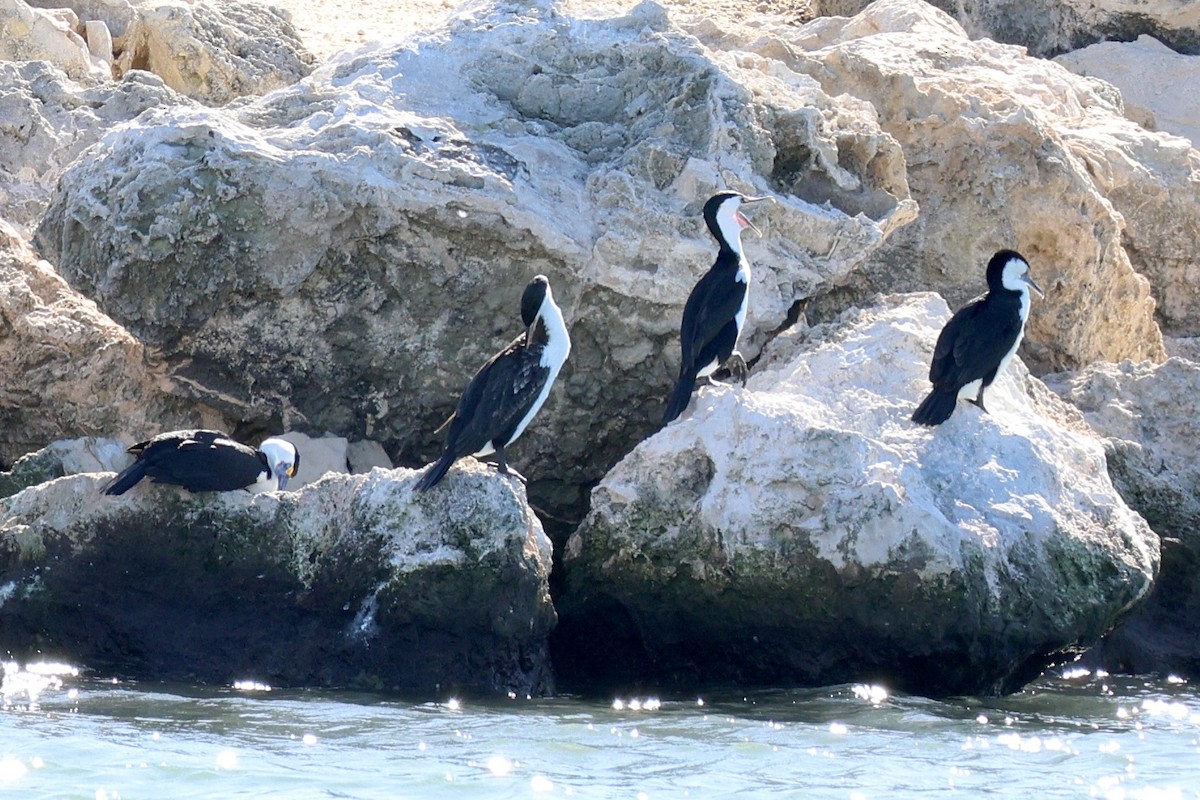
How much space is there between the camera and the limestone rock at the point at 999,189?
9.93 m

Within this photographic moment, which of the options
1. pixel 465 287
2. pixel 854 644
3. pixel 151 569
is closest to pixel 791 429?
pixel 854 644

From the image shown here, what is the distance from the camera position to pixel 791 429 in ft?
25.3

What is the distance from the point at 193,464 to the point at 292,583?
64cm

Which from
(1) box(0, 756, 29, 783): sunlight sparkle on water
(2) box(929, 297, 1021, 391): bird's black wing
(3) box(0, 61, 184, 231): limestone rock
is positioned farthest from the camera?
(3) box(0, 61, 184, 231): limestone rock

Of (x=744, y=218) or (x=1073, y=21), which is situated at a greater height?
(x=1073, y=21)

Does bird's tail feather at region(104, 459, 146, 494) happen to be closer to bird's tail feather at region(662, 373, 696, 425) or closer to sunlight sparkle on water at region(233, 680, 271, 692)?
sunlight sparkle on water at region(233, 680, 271, 692)

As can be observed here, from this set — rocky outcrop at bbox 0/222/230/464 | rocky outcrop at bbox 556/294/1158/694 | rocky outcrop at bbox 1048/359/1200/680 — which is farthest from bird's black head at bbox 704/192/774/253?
rocky outcrop at bbox 0/222/230/464

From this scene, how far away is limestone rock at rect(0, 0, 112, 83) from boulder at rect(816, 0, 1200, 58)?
666 cm

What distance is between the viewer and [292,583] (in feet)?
24.8

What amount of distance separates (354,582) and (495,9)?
410 cm

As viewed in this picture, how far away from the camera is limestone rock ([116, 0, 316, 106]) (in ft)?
41.5

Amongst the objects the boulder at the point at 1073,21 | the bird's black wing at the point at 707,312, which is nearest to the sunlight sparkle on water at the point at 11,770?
the bird's black wing at the point at 707,312

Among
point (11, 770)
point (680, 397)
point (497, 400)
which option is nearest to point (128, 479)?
point (497, 400)

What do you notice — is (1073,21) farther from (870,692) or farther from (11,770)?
(11,770)
